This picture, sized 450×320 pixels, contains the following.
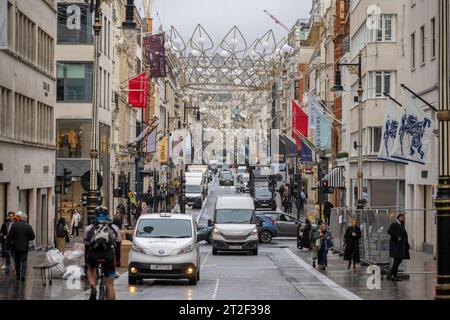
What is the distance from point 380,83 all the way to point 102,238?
4763 centimetres

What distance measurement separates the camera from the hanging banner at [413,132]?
27.4 metres

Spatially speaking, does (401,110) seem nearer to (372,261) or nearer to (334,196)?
(372,261)

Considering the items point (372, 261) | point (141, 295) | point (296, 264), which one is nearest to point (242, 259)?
point (296, 264)

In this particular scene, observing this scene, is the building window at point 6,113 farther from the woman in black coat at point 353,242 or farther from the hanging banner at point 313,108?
the hanging banner at point 313,108

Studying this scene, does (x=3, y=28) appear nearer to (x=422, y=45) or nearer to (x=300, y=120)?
(x=422, y=45)

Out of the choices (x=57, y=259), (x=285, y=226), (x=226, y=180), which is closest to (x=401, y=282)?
(x=57, y=259)

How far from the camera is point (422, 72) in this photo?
4412 cm

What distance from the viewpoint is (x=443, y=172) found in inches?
771

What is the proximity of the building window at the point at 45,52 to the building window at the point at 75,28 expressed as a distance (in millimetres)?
12128

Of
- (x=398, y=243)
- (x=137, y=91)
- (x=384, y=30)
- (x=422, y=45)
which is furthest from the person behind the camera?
(x=137, y=91)

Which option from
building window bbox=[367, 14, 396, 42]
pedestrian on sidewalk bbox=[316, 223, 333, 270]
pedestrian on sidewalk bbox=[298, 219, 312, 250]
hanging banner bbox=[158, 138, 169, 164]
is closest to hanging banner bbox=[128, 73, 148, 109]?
building window bbox=[367, 14, 396, 42]

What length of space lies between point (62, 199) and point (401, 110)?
3999cm

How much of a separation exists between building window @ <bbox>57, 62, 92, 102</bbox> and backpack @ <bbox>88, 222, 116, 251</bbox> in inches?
1900

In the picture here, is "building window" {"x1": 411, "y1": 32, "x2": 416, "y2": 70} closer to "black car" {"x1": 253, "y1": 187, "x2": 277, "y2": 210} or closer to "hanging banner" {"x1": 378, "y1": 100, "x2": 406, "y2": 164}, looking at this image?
"hanging banner" {"x1": 378, "y1": 100, "x2": 406, "y2": 164}
